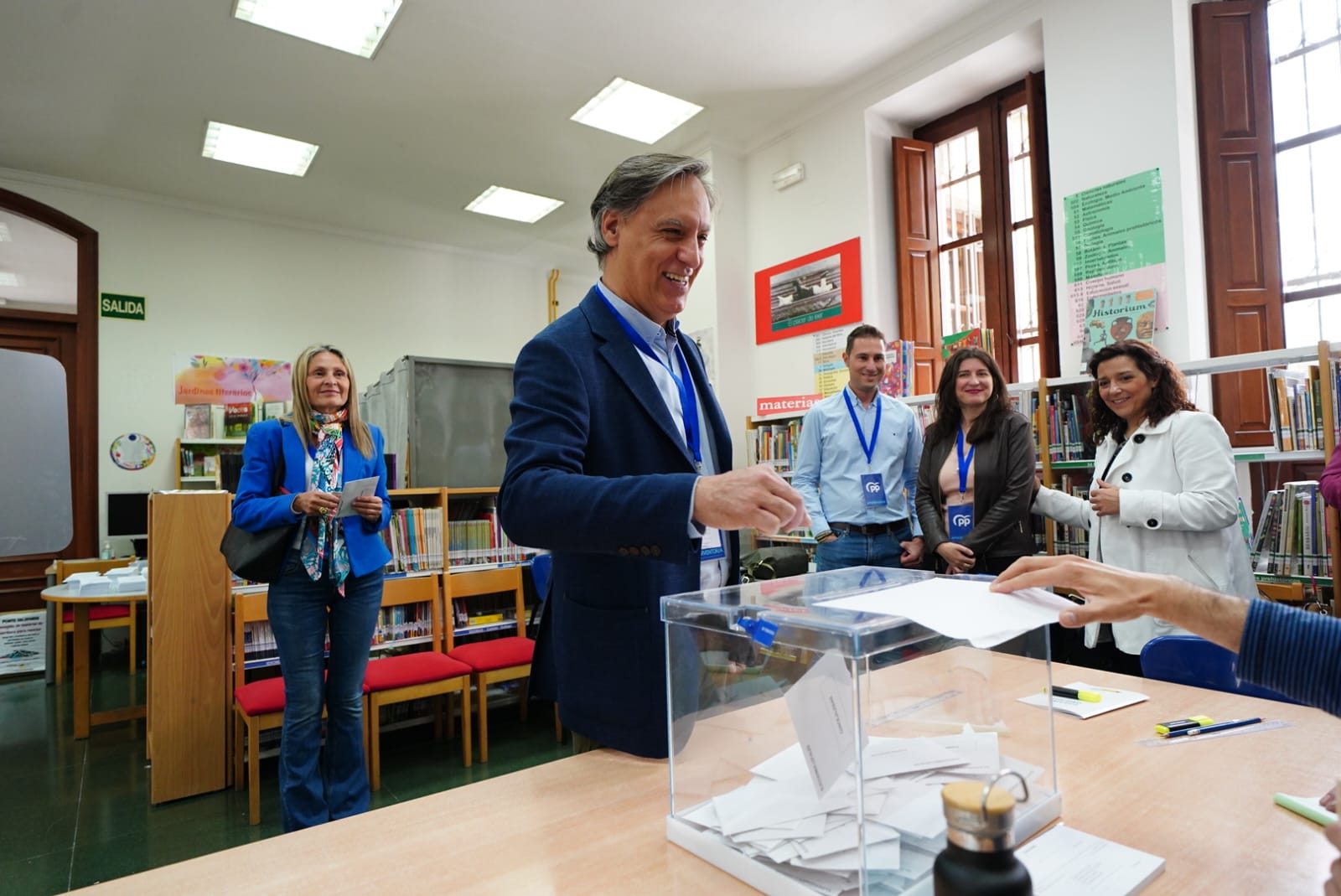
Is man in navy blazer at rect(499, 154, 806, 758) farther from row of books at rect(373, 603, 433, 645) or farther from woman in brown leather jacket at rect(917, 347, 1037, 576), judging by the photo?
row of books at rect(373, 603, 433, 645)

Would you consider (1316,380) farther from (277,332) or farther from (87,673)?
(277,332)

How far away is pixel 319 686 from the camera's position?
2.70 m

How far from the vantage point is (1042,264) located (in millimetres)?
4492

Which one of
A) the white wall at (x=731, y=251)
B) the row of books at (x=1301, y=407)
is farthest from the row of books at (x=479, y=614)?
the row of books at (x=1301, y=407)

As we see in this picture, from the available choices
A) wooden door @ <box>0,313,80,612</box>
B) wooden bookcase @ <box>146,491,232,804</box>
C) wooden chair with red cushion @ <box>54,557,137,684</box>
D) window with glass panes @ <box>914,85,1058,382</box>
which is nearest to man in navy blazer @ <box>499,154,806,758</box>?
wooden bookcase @ <box>146,491,232,804</box>

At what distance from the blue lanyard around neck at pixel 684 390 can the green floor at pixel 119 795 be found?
2.37 metres

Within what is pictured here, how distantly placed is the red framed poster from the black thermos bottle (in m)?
5.10

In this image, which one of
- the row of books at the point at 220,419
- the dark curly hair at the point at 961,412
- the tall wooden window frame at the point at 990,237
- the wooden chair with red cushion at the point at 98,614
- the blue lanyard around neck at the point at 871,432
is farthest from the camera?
the row of books at the point at 220,419

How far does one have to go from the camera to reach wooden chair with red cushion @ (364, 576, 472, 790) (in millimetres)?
3232

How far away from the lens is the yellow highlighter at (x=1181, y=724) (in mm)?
1163

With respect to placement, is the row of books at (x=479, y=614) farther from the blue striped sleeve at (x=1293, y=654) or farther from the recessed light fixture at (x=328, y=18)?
the blue striped sleeve at (x=1293, y=654)

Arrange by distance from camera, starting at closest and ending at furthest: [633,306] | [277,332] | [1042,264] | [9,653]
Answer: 1. [633,306]
2. [1042,264]
3. [9,653]
4. [277,332]

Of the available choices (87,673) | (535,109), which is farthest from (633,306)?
(535,109)

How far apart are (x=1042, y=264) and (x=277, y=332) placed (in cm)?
679
